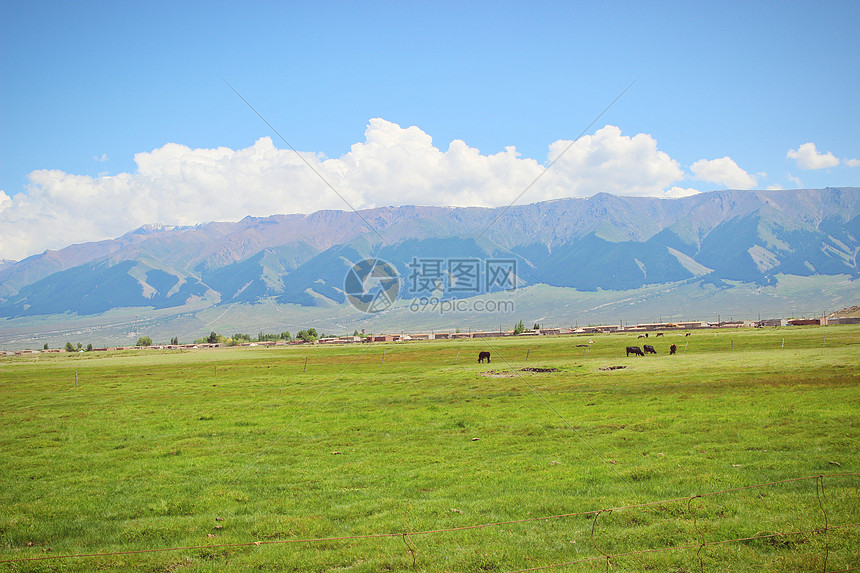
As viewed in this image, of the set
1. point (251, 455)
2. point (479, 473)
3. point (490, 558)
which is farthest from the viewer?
point (251, 455)

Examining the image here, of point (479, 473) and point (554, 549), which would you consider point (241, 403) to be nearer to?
point (479, 473)

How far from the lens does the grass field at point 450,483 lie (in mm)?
9156

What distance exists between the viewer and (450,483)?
13.3m

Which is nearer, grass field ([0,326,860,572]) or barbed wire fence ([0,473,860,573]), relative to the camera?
barbed wire fence ([0,473,860,573])

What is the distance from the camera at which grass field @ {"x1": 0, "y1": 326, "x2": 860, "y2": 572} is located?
30.0 ft

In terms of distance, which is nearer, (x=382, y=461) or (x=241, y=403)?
(x=382, y=461)

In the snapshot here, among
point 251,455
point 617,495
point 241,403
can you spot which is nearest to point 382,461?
point 251,455

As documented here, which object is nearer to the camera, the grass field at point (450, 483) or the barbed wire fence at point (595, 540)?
the barbed wire fence at point (595, 540)

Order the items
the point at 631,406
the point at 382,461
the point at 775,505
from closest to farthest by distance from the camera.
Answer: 1. the point at 775,505
2. the point at 382,461
3. the point at 631,406

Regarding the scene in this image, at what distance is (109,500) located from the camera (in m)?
12.7

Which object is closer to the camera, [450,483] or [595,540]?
A: [595,540]

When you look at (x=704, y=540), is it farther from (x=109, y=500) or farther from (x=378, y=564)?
(x=109, y=500)

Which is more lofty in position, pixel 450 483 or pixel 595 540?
pixel 595 540

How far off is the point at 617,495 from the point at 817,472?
462 cm
